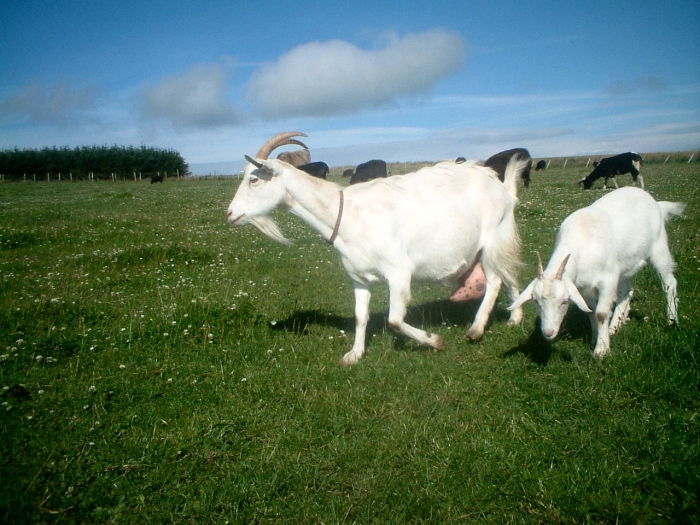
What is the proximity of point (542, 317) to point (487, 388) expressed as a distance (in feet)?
2.86

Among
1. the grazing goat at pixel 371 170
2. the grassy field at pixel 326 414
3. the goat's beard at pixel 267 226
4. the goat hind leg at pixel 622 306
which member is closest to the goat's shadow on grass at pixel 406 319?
the grassy field at pixel 326 414

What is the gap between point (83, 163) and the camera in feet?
218

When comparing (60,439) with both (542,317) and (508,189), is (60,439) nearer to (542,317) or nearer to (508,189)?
(542,317)

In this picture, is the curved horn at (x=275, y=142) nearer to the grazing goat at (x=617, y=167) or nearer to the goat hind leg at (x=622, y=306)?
the goat hind leg at (x=622, y=306)

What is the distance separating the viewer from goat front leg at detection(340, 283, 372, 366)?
556cm

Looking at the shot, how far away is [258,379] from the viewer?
4953mm

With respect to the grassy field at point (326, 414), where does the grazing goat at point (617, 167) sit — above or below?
above

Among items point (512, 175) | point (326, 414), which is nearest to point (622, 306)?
point (512, 175)

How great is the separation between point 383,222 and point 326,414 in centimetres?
227

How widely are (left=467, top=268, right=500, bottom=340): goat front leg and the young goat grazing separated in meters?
0.86

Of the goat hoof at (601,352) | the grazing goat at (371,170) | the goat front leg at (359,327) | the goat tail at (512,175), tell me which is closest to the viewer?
the goat hoof at (601,352)

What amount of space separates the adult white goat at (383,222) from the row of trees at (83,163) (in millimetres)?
65951

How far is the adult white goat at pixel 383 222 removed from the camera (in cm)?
561

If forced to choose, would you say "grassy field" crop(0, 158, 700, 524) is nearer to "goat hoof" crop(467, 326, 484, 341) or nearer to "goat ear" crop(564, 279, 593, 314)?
"goat hoof" crop(467, 326, 484, 341)
